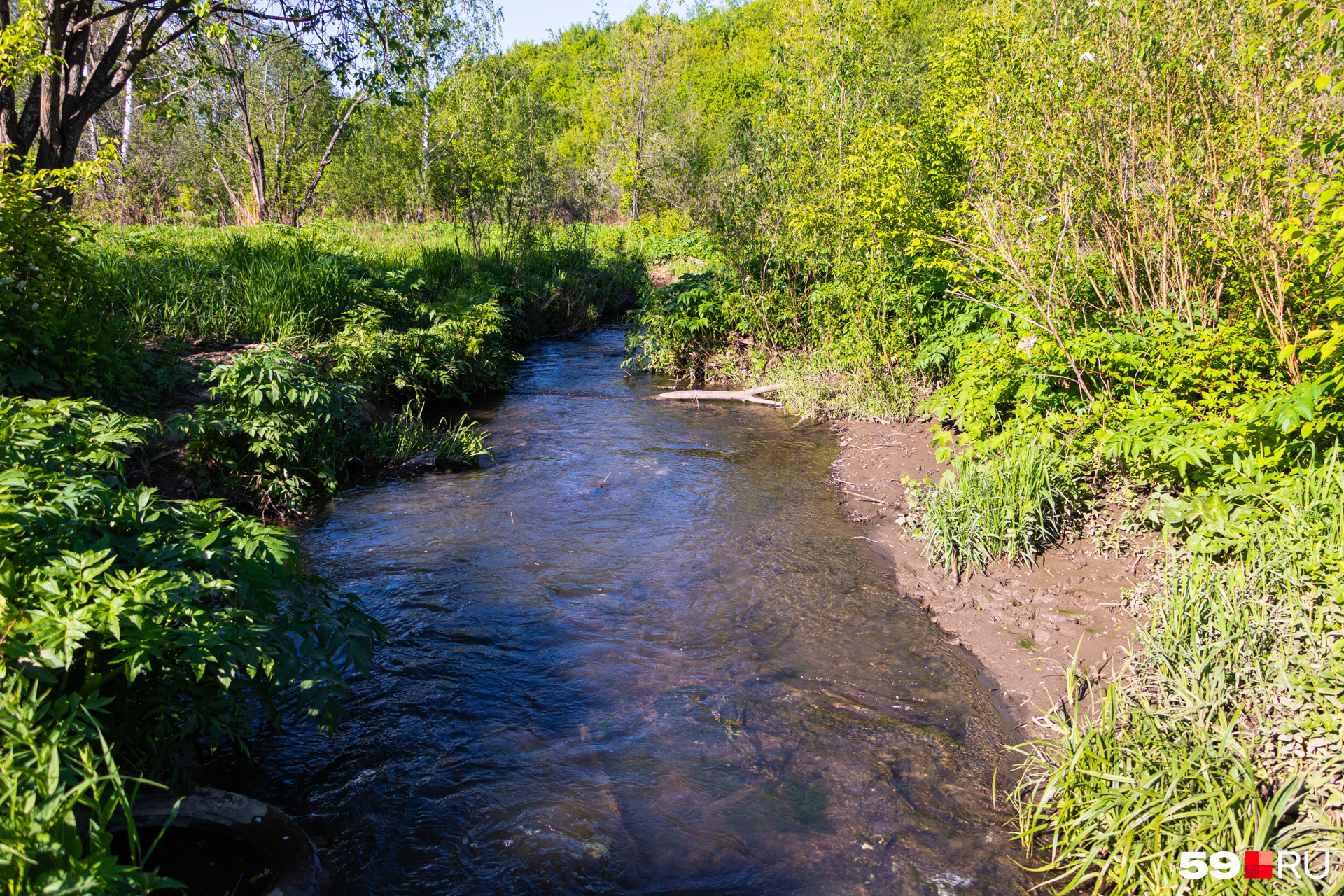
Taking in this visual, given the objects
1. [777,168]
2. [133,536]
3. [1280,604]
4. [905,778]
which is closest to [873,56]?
[777,168]

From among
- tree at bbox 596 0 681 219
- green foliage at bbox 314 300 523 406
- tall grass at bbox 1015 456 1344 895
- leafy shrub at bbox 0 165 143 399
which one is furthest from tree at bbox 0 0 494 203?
tree at bbox 596 0 681 219

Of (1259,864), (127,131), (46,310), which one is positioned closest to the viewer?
(1259,864)

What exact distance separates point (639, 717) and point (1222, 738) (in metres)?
2.73

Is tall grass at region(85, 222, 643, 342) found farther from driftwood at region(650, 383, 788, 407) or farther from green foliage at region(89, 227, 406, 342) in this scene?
driftwood at region(650, 383, 788, 407)

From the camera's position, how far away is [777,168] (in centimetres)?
1056

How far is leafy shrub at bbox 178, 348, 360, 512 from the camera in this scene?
6721 mm

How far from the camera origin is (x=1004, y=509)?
519 centimetres

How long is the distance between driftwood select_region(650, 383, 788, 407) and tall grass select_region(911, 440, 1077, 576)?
5477 millimetres

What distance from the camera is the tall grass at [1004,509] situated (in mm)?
5172

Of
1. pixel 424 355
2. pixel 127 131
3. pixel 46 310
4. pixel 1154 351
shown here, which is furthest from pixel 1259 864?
pixel 127 131

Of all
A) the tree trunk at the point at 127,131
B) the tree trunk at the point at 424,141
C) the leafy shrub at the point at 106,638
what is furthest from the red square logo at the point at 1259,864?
the tree trunk at the point at 127,131

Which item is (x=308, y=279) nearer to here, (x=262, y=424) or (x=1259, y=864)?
(x=262, y=424)

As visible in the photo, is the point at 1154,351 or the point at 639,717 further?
the point at 1154,351

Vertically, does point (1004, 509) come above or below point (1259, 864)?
above
